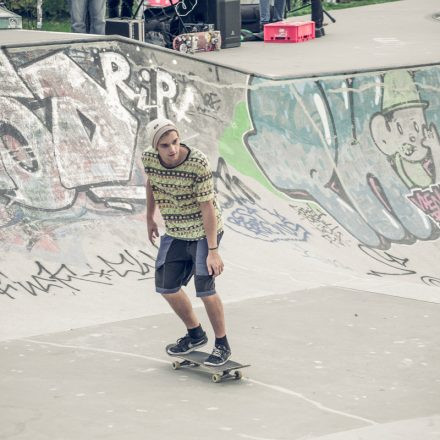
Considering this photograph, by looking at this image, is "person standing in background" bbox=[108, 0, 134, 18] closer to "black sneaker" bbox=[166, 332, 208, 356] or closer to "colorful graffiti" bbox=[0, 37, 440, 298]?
"colorful graffiti" bbox=[0, 37, 440, 298]

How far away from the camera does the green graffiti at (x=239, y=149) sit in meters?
12.3

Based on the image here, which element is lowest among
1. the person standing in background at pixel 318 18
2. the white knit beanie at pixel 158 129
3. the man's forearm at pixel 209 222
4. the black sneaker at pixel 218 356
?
the black sneaker at pixel 218 356

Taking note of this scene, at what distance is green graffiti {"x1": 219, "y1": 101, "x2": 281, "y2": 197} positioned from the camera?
12.3 metres

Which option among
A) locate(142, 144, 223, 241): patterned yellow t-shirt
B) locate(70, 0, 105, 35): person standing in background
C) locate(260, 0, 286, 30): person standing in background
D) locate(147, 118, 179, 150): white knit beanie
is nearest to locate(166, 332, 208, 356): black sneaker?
locate(142, 144, 223, 241): patterned yellow t-shirt

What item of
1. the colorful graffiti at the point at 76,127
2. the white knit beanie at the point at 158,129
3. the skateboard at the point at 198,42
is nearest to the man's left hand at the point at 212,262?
the white knit beanie at the point at 158,129

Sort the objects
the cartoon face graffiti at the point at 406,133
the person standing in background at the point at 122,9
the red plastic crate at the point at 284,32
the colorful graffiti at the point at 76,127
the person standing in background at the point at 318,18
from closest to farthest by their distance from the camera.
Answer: the colorful graffiti at the point at 76,127
the cartoon face graffiti at the point at 406,133
the person standing in background at the point at 122,9
the red plastic crate at the point at 284,32
the person standing in background at the point at 318,18

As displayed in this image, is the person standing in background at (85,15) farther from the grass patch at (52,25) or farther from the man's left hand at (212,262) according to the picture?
the man's left hand at (212,262)

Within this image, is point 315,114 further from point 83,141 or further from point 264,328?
point 264,328

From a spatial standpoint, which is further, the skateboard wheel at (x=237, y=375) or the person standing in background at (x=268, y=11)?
the person standing in background at (x=268, y=11)

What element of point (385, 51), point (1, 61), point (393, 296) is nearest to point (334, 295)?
point (393, 296)

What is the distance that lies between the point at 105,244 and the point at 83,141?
159 cm

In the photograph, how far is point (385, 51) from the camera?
17266 millimetres

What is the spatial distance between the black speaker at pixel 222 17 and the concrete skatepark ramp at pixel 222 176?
127 inches

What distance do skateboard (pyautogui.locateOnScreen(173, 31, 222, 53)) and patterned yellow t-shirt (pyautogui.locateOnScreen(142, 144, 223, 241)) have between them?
932 centimetres
